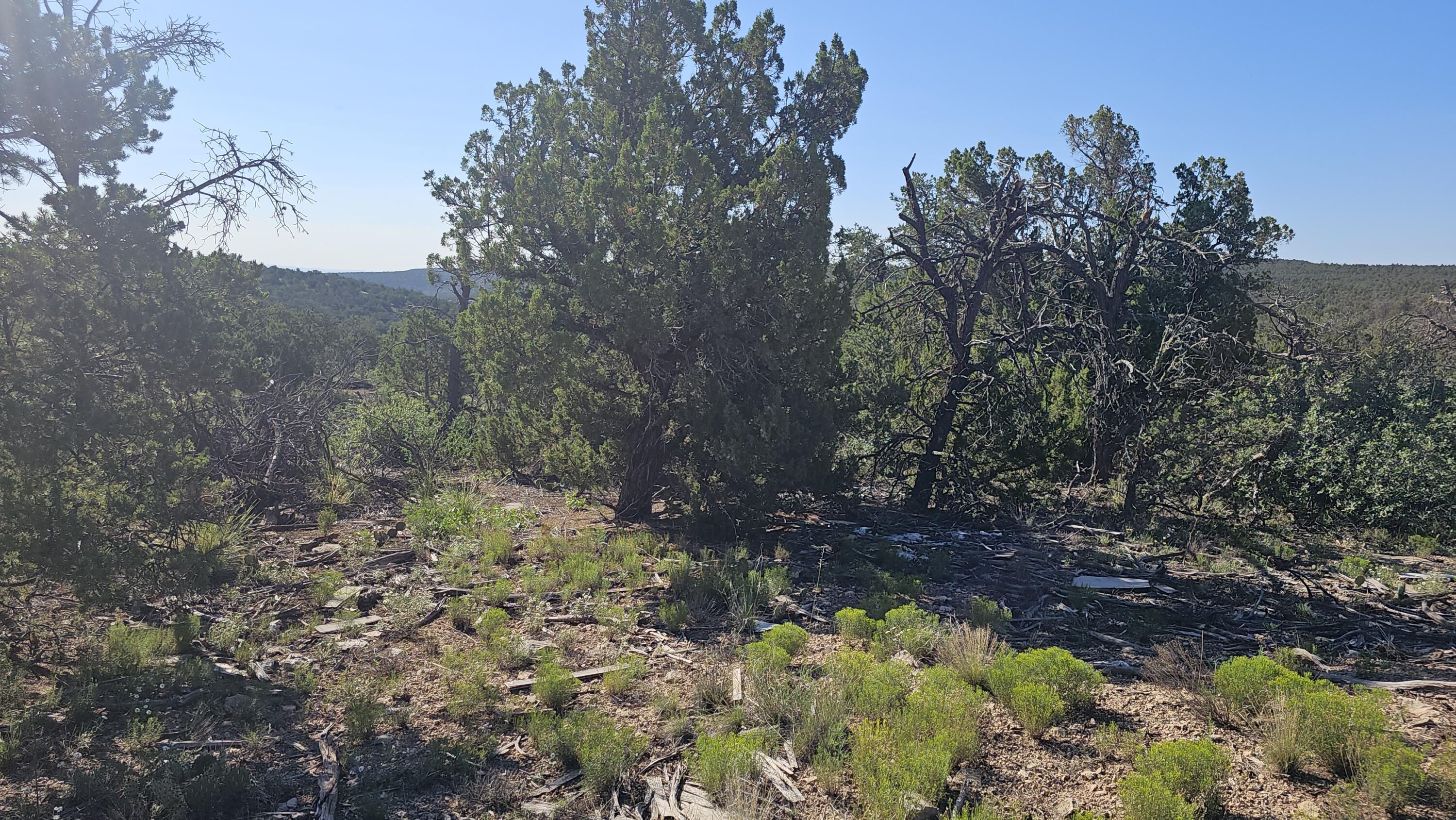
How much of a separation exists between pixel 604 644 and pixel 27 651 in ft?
15.6

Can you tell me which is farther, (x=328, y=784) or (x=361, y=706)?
(x=361, y=706)

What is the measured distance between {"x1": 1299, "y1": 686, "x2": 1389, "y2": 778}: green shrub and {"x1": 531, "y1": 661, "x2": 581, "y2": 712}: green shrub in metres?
4.85

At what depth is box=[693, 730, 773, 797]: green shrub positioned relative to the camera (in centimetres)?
422

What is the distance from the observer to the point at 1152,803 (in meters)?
3.51

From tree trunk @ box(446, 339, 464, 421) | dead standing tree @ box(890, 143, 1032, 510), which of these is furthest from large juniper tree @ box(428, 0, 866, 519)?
tree trunk @ box(446, 339, 464, 421)

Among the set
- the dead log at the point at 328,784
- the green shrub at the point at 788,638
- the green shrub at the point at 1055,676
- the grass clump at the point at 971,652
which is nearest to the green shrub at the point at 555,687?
the dead log at the point at 328,784

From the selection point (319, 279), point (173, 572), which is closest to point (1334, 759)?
point (173, 572)

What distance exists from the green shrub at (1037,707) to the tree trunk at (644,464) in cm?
617

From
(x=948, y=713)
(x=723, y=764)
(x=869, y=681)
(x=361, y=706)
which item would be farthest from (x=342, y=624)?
(x=948, y=713)

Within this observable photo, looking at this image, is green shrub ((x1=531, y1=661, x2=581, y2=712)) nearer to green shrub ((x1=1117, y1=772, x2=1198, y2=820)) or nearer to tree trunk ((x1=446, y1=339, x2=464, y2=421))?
green shrub ((x1=1117, y1=772, x2=1198, y2=820))

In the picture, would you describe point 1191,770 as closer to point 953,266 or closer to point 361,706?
point 361,706

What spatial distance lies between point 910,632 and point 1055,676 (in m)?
1.41

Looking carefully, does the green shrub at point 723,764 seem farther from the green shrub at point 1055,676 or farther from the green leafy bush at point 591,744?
the green shrub at point 1055,676

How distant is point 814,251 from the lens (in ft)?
30.5
